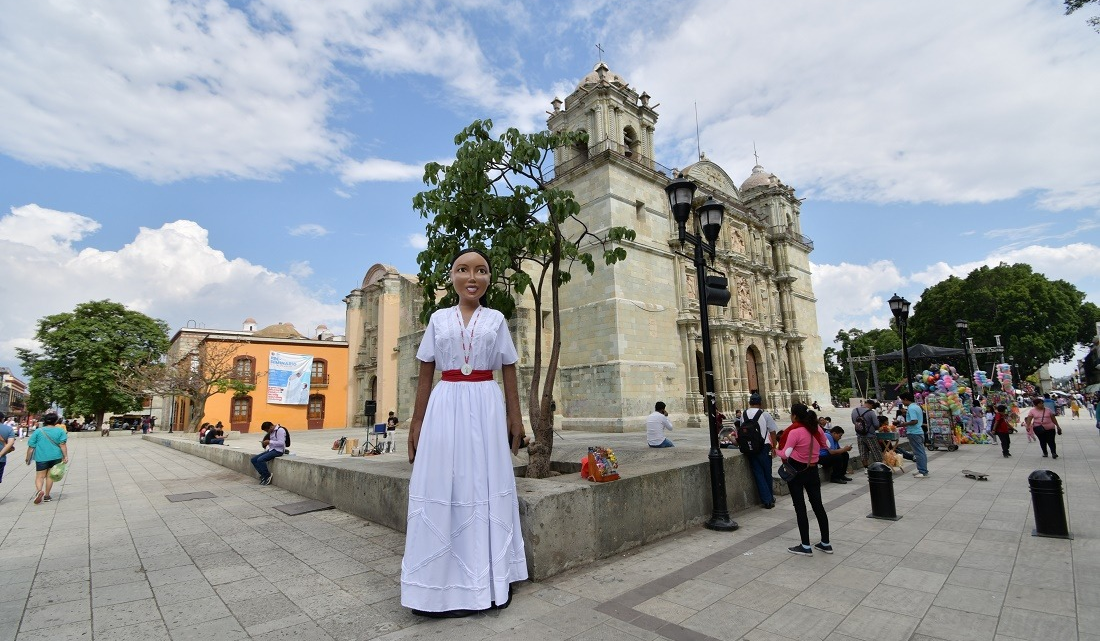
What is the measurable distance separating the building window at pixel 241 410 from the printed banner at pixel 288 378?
3.86ft

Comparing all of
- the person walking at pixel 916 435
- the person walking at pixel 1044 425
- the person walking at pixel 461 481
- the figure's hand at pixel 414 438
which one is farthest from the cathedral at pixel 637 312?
the person walking at pixel 461 481

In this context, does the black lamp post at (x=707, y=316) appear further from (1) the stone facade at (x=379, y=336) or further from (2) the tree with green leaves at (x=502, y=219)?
(1) the stone facade at (x=379, y=336)

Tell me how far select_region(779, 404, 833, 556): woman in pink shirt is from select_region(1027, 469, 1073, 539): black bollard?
2209mm

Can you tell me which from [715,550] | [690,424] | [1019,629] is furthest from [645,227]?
[1019,629]

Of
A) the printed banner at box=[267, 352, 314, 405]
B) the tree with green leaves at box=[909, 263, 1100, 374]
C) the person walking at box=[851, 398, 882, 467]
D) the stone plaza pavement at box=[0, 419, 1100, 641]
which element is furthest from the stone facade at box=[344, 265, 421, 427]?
the tree with green leaves at box=[909, 263, 1100, 374]

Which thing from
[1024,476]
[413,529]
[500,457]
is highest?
[500,457]

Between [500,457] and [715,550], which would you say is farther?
[715,550]

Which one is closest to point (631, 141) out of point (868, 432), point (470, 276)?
point (868, 432)

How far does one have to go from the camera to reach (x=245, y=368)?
3128cm

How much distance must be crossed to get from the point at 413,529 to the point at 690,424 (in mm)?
19310

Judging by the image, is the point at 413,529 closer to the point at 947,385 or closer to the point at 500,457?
the point at 500,457

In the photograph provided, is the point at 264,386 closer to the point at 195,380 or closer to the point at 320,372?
the point at 320,372

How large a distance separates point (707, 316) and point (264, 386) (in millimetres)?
33420

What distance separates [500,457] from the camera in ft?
11.2
